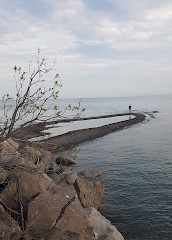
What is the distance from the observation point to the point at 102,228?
374 inches

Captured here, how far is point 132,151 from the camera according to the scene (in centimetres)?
2683

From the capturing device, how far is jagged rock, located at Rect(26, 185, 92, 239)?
716 cm

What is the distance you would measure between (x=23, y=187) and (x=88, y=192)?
16.5 feet

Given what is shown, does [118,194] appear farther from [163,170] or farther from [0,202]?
[0,202]

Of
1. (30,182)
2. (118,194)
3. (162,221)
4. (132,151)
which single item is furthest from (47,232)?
(132,151)

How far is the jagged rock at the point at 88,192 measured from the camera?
473 inches

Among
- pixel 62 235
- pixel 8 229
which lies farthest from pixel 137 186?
pixel 8 229

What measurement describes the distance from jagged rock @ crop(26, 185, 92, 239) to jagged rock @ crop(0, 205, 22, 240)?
34cm

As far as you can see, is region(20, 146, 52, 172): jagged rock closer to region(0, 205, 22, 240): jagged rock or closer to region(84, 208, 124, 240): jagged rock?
region(0, 205, 22, 240): jagged rock

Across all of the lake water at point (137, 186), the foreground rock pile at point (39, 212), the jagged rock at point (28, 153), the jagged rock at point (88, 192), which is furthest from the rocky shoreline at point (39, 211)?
the lake water at point (137, 186)

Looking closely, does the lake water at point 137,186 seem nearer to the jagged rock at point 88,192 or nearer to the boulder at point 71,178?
the jagged rock at point 88,192

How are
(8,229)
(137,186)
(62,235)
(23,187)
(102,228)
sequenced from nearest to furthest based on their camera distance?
(8,229), (62,235), (23,187), (102,228), (137,186)

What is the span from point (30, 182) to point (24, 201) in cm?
73

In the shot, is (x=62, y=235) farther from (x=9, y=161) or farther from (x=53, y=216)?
(x=9, y=161)
